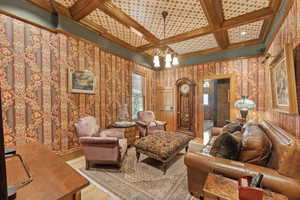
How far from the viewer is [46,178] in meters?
0.88

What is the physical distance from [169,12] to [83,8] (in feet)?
5.59

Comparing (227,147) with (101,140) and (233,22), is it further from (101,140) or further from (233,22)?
(233,22)

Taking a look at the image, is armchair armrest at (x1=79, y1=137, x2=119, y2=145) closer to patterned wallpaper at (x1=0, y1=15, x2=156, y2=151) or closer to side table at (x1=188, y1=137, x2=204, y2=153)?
patterned wallpaper at (x1=0, y1=15, x2=156, y2=151)

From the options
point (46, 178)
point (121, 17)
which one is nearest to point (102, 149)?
point (46, 178)

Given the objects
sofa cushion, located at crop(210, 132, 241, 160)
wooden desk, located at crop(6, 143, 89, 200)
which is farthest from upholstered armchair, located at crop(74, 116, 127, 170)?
sofa cushion, located at crop(210, 132, 241, 160)

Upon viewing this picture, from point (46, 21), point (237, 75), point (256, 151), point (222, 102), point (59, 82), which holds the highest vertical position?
point (46, 21)

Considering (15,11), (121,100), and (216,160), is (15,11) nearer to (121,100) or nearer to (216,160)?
(121,100)

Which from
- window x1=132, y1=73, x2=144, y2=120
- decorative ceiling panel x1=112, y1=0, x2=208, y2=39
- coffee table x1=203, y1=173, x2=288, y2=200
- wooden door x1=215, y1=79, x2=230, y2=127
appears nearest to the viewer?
coffee table x1=203, y1=173, x2=288, y2=200

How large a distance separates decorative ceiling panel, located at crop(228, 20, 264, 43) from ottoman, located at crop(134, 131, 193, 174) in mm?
3066

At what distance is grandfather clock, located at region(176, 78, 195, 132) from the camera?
16.3 ft

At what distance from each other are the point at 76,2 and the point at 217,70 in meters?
4.29

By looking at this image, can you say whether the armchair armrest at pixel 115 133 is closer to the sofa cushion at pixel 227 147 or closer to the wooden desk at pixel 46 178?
the wooden desk at pixel 46 178

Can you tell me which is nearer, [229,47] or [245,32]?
[245,32]

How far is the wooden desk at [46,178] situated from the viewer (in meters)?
0.75
